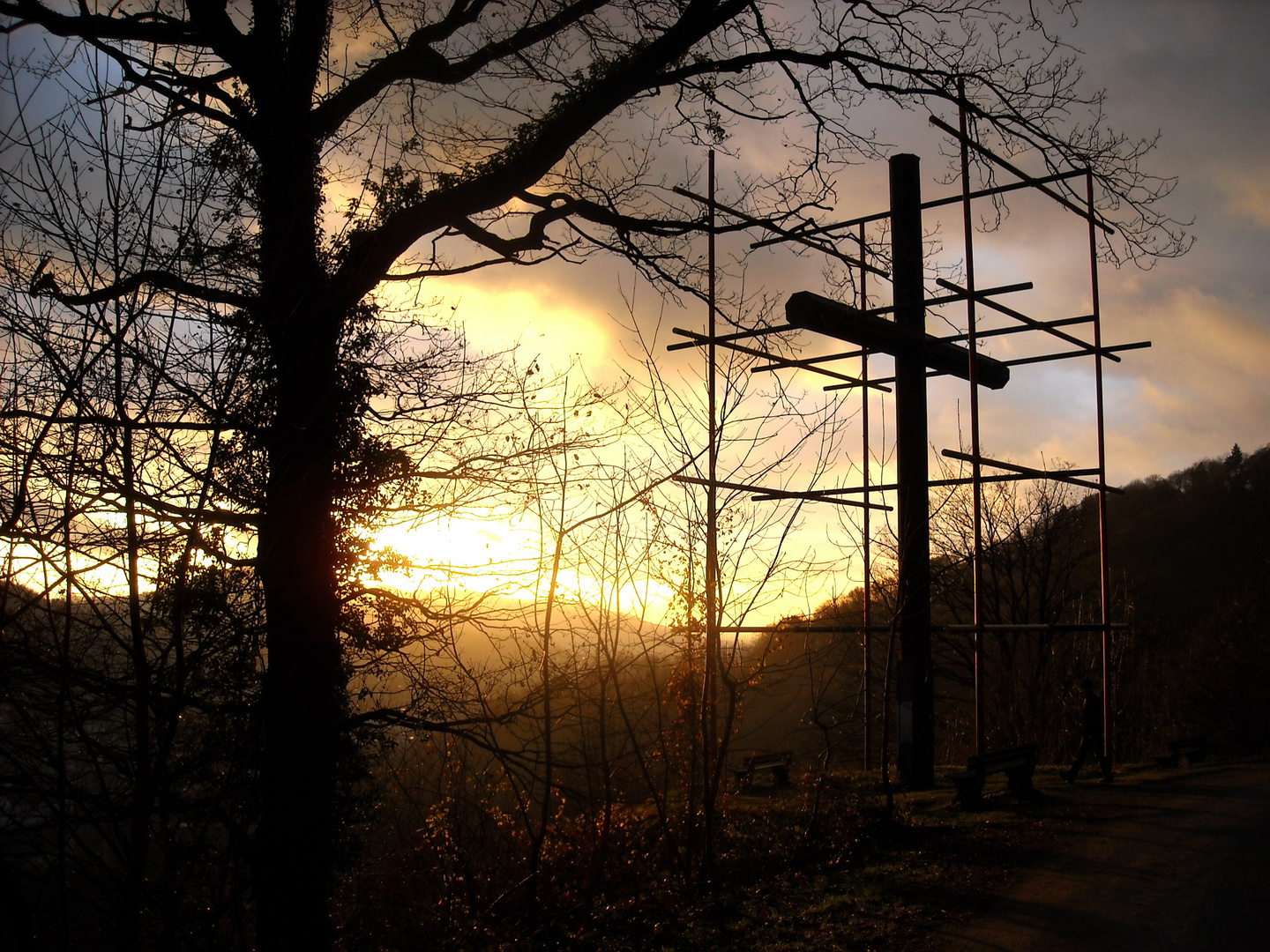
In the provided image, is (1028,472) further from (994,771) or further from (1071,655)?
(1071,655)

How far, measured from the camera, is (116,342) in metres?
4.09

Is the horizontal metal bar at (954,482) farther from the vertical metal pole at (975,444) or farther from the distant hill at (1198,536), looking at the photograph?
the distant hill at (1198,536)

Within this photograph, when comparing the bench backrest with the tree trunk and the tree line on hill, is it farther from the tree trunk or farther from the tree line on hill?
the tree line on hill

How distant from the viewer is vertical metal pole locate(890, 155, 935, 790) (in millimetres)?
10977

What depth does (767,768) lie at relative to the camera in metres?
13.7

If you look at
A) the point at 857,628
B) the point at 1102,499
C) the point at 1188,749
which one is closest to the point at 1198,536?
the point at 1188,749

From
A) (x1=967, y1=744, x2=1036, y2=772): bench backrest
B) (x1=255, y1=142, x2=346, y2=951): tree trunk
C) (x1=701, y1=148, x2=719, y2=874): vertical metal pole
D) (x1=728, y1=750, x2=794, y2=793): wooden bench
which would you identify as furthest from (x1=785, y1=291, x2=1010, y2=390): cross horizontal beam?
(x1=728, y1=750, x2=794, y2=793): wooden bench

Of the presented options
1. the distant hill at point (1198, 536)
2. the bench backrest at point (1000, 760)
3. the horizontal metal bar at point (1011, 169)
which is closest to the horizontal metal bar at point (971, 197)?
the horizontal metal bar at point (1011, 169)

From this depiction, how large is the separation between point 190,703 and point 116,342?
5.65 feet

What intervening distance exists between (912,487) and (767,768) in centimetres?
500

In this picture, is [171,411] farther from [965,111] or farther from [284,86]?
[965,111]

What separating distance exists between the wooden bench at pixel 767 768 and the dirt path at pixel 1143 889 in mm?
4853

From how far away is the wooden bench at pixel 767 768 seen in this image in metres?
13.1

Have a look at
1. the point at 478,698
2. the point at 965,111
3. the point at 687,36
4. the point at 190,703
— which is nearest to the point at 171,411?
the point at 190,703
